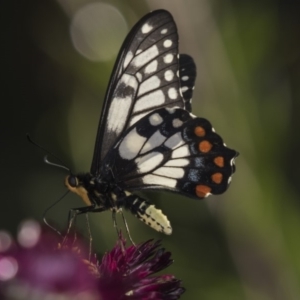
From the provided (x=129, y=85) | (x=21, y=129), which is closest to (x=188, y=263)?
(x=129, y=85)

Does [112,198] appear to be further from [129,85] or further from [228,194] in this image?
[228,194]

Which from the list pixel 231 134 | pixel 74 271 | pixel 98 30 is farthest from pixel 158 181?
pixel 98 30

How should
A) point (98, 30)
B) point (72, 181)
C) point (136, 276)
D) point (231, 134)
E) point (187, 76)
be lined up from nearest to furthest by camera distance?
1. point (136, 276)
2. point (72, 181)
3. point (187, 76)
4. point (231, 134)
5. point (98, 30)

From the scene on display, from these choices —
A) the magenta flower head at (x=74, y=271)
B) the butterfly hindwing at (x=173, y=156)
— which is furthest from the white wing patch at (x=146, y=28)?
the magenta flower head at (x=74, y=271)

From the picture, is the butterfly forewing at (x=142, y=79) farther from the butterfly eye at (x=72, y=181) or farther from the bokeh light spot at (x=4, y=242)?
the bokeh light spot at (x=4, y=242)

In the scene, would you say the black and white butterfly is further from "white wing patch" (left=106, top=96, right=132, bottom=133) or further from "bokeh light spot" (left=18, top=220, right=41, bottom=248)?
"bokeh light spot" (left=18, top=220, right=41, bottom=248)

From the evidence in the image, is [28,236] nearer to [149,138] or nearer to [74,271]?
[74,271]
